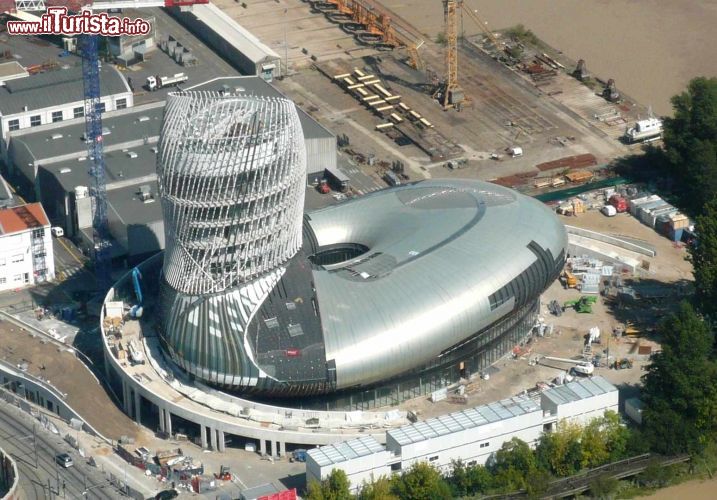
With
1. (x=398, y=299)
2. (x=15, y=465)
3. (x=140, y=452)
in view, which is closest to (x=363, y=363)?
(x=398, y=299)

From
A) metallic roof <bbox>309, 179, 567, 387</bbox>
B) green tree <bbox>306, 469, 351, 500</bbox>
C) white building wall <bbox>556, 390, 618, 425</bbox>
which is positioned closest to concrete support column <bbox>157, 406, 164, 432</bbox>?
metallic roof <bbox>309, 179, 567, 387</bbox>

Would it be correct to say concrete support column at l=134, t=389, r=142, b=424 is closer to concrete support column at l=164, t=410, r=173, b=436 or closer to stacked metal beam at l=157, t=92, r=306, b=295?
concrete support column at l=164, t=410, r=173, b=436

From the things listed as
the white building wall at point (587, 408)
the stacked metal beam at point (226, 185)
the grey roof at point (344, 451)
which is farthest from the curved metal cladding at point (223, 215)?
the white building wall at point (587, 408)

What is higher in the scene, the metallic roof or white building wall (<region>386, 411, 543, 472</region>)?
the metallic roof

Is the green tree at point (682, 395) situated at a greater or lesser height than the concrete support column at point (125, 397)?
greater

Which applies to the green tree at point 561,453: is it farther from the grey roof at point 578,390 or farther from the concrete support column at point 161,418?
the concrete support column at point 161,418

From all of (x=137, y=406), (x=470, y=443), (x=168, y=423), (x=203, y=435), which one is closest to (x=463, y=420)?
(x=470, y=443)

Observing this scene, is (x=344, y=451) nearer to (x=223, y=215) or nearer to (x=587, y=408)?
(x=587, y=408)
